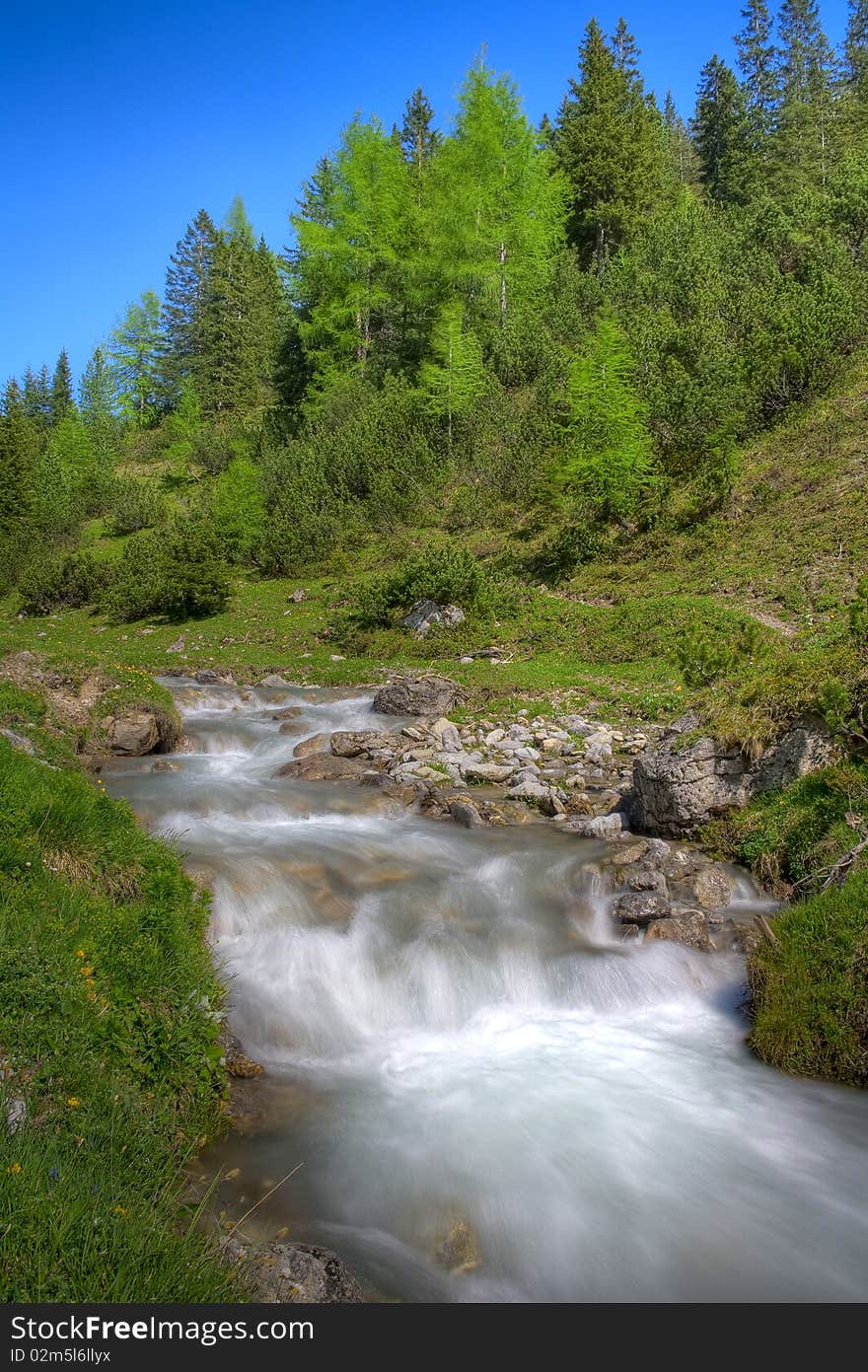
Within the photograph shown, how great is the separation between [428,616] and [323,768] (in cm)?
1078

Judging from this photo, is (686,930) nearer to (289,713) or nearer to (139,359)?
(289,713)

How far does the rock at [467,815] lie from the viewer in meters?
11.0

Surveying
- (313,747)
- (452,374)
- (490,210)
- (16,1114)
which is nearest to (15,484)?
(452,374)

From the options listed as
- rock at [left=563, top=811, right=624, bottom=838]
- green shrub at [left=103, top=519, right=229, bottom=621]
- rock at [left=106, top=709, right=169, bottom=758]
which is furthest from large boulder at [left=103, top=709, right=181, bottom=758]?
green shrub at [left=103, top=519, right=229, bottom=621]

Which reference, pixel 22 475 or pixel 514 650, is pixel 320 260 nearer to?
pixel 22 475

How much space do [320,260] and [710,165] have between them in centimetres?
3260

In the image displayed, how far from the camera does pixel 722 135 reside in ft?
187

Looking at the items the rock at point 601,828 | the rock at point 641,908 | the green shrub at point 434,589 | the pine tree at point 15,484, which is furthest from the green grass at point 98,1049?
the pine tree at point 15,484

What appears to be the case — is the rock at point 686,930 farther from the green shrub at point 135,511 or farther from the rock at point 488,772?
the green shrub at point 135,511

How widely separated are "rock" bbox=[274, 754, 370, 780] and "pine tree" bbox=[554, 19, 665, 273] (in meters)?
42.5

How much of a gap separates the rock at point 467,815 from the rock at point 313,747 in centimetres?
418

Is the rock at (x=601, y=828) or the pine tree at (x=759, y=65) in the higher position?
the pine tree at (x=759, y=65)

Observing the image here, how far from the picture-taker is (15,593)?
1567 inches

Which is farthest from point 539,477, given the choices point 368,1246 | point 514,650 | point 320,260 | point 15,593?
point 368,1246
